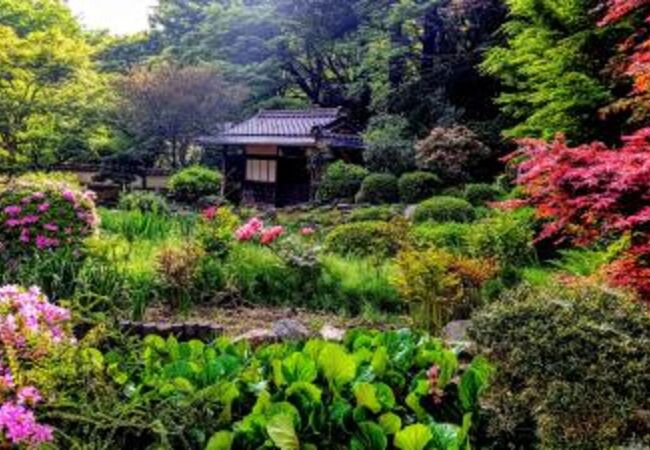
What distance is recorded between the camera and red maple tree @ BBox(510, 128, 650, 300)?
4.17 m

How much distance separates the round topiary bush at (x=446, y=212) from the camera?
43.3 ft

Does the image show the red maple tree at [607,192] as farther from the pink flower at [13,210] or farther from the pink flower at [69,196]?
the pink flower at [13,210]

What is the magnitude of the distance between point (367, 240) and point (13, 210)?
14.3ft

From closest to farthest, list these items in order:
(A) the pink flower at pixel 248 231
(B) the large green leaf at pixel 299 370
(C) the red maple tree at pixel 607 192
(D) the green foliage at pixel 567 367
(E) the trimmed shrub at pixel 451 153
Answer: (D) the green foliage at pixel 567 367 < (B) the large green leaf at pixel 299 370 < (C) the red maple tree at pixel 607 192 < (A) the pink flower at pixel 248 231 < (E) the trimmed shrub at pixel 451 153

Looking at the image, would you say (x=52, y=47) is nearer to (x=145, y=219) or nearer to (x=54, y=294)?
(x=145, y=219)

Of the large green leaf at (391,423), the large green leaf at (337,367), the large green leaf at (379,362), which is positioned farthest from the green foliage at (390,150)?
the large green leaf at (391,423)

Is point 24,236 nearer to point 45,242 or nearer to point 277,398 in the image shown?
point 45,242

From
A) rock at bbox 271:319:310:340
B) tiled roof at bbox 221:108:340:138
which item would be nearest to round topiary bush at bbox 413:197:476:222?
tiled roof at bbox 221:108:340:138

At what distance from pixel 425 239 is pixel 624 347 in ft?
25.2

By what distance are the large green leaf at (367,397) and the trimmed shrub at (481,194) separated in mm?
12186

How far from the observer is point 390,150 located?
18.0 metres

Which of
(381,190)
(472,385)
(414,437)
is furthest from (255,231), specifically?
(381,190)

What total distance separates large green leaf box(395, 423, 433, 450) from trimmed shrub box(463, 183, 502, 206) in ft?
40.6

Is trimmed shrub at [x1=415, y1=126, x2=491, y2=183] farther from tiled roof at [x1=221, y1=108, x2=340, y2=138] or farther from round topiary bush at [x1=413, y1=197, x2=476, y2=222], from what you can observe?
tiled roof at [x1=221, y1=108, x2=340, y2=138]
